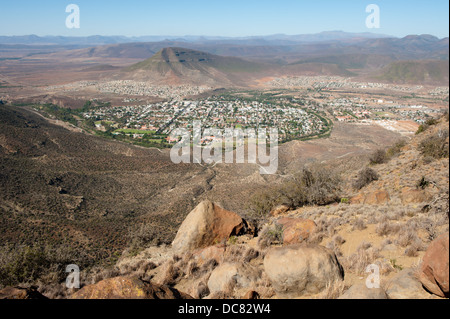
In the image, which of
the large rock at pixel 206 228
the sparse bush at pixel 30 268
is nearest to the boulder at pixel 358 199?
the large rock at pixel 206 228

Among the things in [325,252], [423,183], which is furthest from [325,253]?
[423,183]

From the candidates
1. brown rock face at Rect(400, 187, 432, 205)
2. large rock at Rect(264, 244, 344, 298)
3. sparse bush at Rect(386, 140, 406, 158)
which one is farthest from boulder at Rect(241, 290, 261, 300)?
sparse bush at Rect(386, 140, 406, 158)

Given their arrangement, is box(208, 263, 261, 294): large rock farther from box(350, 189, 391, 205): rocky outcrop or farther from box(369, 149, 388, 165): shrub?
box(369, 149, 388, 165): shrub

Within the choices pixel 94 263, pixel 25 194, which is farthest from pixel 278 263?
pixel 25 194

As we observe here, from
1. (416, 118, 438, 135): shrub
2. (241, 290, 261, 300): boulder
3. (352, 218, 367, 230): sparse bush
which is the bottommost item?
(241, 290, 261, 300): boulder

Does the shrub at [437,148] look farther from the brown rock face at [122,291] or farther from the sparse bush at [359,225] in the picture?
the brown rock face at [122,291]

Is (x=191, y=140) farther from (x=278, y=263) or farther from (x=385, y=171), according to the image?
(x=278, y=263)

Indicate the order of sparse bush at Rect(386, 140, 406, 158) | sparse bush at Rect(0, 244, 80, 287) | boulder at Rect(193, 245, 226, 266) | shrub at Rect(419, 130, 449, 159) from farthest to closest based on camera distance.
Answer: sparse bush at Rect(386, 140, 406, 158) < shrub at Rect(419, 130, 449, 159) < sparse bush at Rect(0, 244, 80, 287) < boulder at Rect(193, 245, 226, 266)
